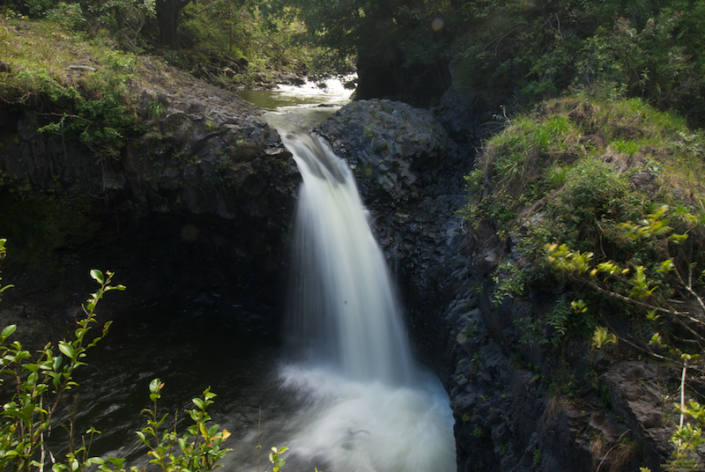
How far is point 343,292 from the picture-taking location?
8.04 metres

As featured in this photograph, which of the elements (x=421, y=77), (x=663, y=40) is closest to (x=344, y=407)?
(x=663, y=40)

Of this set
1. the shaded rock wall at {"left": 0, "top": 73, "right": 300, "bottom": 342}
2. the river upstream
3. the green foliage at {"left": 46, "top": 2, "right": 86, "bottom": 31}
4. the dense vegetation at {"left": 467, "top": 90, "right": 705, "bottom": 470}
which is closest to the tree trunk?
the green foliage at {"left": 46, "top": 2, "right": 86, "bottom": 31}

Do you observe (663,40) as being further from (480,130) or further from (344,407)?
(344,407)

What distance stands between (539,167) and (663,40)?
4411 mm

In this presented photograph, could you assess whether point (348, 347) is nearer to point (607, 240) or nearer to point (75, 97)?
point (607, 240)

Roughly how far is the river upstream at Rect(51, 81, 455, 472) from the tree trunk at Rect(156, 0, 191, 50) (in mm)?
7859

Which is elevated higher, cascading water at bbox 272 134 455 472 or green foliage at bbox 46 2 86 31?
green foliage at bbox 46 2 86 31

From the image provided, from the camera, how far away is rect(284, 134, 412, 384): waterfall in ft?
25.7

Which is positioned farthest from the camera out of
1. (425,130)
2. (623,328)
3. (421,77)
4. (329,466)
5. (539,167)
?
(421,77)

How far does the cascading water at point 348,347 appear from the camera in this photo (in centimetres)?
649

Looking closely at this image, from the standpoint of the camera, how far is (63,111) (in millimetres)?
7477

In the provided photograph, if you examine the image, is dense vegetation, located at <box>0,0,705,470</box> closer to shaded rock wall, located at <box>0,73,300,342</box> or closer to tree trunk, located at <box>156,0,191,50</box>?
tree trunk, located at <box>156,0,191,50</box>

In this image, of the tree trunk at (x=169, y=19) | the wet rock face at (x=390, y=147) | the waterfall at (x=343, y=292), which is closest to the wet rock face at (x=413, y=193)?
the wet rock face at (x=390, y=147)

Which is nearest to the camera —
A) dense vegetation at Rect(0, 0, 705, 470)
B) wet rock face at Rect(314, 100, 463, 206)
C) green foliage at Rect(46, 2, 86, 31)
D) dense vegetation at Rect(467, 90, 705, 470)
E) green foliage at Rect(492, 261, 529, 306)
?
dense vegetation at Rect(467, 90, 705, 470)
